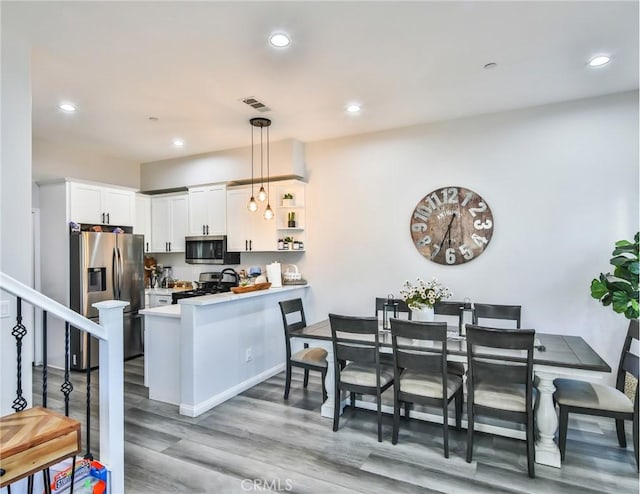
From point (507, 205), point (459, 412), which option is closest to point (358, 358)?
point (459, 412)

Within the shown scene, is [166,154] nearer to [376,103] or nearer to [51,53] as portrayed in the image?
[51,53]

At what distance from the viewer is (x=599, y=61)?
300cm

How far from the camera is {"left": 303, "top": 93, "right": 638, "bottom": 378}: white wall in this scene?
3.66m

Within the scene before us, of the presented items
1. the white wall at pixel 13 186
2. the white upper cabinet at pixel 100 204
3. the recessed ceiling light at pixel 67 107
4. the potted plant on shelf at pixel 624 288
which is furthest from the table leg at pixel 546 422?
Result: the white upper cabinet at pixel 100 204

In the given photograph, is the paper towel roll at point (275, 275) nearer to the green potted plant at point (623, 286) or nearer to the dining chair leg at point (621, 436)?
the green potted plant at point (623, 286)

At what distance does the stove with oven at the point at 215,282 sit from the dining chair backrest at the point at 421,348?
3.34m

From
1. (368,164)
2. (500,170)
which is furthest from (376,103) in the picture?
(500,170)

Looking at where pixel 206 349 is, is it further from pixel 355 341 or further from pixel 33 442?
pixel 33 442

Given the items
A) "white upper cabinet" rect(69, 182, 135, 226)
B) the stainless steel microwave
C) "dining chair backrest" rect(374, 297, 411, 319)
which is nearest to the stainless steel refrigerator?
"white upper cabinet" rect(69, 182, 135, 226)

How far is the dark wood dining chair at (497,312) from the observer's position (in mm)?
3674

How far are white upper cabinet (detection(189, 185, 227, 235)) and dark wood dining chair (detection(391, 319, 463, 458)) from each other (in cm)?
349

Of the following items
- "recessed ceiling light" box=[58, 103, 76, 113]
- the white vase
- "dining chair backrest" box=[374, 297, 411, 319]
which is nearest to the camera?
the white vase

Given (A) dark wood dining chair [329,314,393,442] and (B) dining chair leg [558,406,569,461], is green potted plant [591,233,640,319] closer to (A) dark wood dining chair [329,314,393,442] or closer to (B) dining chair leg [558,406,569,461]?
(B) dining chair leg [558,406,569,461]
